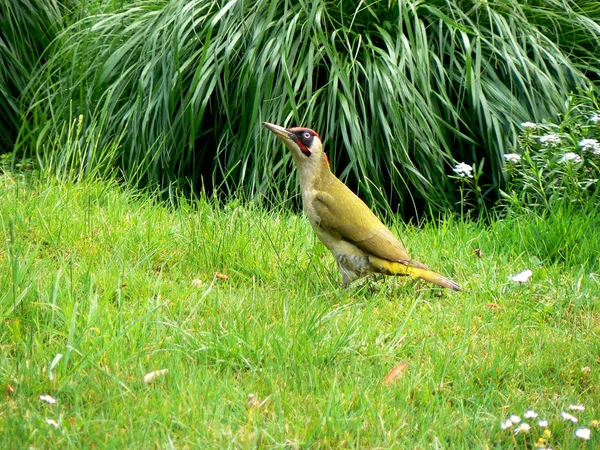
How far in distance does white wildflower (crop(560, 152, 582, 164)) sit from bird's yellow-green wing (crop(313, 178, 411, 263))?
1.41 meters

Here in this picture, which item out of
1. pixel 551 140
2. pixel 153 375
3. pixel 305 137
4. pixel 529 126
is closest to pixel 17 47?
pixel 305 137

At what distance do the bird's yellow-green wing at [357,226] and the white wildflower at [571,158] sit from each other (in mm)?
1408

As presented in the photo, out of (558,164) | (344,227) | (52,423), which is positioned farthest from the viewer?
A: (558,164)

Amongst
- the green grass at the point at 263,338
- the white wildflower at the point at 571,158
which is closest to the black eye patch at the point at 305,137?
the green grass at the point at 263,338

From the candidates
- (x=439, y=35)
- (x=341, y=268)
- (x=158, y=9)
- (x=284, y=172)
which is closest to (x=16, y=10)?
(x=158, y=9)

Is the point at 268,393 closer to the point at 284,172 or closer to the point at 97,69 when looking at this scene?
the point at 284,172

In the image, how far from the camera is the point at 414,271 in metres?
4.53

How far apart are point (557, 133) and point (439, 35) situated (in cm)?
118

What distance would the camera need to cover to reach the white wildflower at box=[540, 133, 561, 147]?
18.8ft

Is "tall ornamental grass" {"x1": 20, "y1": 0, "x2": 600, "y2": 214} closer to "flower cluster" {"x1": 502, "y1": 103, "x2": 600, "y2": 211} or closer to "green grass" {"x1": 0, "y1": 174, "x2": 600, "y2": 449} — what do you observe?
"flower cluster" {"x1": 502, "y1": 103, "x2": 600, "y2": 211}

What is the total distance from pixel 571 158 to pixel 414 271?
60.4 inches

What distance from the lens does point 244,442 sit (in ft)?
9.74

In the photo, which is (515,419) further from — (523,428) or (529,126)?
(529,126)

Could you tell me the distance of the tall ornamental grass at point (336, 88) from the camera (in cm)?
630
